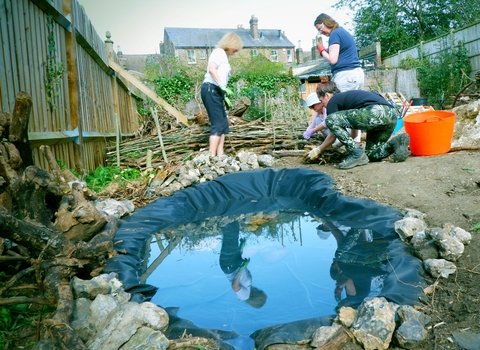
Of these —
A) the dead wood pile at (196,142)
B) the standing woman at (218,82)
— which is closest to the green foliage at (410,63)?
the dead wood pile at (196,142)

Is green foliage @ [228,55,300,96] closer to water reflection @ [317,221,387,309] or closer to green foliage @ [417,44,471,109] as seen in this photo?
green foliage @ [417,44,471,109]

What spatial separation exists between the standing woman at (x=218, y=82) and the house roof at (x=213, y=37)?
2147cm

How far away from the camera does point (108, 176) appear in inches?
184

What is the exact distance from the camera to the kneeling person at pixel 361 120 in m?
4.10

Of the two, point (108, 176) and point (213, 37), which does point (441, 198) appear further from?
point (213, 37)

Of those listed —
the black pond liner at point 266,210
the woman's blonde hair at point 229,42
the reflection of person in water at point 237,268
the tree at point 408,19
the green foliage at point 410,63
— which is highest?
the tree at point 408,19

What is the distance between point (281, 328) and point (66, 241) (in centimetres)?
131

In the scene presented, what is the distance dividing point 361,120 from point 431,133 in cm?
81

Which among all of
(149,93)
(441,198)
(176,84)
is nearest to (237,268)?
(441,198)

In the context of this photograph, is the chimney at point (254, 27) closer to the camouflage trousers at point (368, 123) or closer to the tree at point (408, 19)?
the tree at point (408, 19)

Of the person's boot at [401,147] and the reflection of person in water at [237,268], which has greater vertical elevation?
the person's boot at [401,147]

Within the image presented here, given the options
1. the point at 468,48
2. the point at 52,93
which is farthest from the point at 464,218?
the point at 468,48

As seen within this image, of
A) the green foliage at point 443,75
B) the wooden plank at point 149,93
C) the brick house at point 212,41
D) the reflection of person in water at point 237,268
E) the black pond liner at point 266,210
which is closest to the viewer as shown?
the black pond liner at point 266,210

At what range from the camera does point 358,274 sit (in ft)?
7.80
